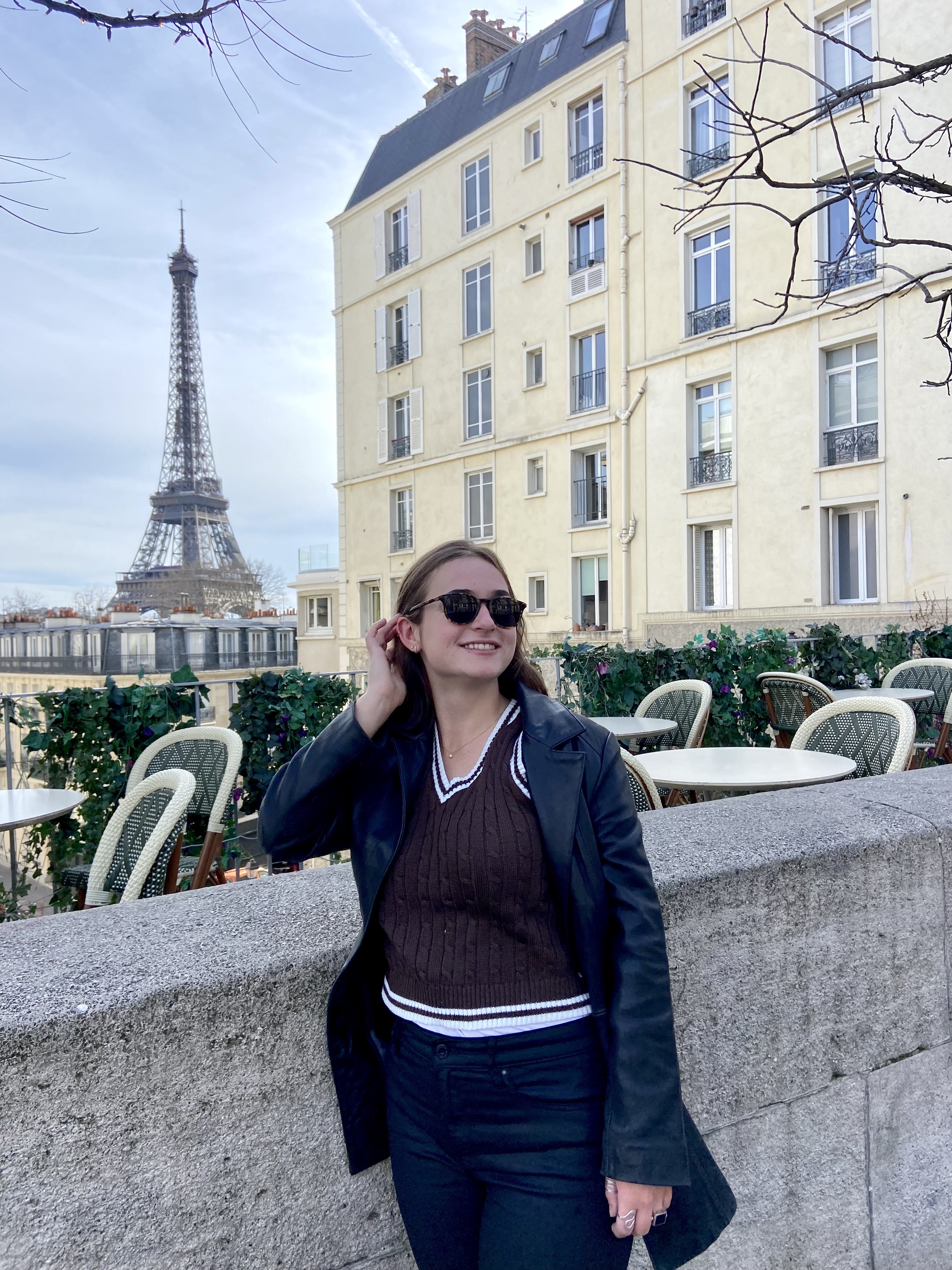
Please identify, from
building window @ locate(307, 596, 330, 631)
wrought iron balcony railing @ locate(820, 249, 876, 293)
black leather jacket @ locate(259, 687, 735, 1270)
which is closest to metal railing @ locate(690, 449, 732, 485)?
wrought iron balcony railing @ locate(820, 249, 876, 293)

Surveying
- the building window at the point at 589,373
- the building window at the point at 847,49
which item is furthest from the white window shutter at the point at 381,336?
the building window at the point at 847,49

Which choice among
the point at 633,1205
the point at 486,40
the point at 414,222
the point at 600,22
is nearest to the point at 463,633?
the point at 633,1205

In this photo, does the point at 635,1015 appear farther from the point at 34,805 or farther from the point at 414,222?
the point at 414,222

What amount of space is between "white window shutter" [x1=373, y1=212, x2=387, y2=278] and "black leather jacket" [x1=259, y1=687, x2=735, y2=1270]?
2954 cm

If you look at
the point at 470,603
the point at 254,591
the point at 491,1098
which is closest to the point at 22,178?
the point at 470,603

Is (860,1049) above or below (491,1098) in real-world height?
below

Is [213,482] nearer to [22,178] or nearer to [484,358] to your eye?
[484,358]

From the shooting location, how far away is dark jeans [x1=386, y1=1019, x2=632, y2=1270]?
1332 mm

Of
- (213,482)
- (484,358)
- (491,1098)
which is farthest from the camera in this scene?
(213,482)

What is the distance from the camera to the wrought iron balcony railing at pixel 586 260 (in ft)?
72.8

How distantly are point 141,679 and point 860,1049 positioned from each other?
3995 mm

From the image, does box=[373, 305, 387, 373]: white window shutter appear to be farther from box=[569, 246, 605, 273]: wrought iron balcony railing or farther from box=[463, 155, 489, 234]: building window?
box=[569, 246, 605, 273]: wrought iron balcony railing

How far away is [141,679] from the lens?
4.92 meters

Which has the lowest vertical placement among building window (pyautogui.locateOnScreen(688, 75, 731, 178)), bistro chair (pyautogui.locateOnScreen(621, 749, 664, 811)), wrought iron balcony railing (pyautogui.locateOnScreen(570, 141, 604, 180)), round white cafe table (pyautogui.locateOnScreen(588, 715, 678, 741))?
round white cafe table (pyautogui.locateOnScreen(588, 715, 678, 741))
